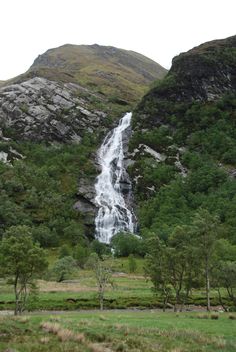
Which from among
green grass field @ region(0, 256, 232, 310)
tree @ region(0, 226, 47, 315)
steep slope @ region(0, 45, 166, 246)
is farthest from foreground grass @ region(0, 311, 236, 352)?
steep slope @ region(0, 45, 166, 246)

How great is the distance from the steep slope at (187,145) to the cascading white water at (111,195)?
15.3ft

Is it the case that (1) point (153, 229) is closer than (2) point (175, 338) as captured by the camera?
No

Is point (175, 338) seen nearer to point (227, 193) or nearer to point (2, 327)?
Result: point (2, 327)

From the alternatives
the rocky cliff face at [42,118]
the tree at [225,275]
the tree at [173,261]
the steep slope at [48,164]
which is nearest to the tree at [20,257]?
the tree at [173,261]

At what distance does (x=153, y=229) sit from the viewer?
119 m

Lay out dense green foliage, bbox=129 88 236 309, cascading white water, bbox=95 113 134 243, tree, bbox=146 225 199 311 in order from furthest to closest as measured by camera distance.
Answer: cascading white water, bbox=95 113 134 243 < dense green foliage, bbox=129 88 236 309 < tree, bbox=146 225 199 311

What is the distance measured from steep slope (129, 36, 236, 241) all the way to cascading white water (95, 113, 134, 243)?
4.67 metres

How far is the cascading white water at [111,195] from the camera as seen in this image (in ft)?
424

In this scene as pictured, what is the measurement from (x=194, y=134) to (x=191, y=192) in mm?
34751

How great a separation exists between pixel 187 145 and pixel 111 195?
39498 mm

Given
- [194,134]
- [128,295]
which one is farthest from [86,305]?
[194,134]

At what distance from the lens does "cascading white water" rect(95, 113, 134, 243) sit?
5094 inches

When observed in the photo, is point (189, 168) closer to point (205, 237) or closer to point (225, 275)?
point (225, 275)

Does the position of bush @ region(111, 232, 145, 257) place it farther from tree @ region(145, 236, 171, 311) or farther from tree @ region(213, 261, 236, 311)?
tree @ region(213, 261, 236, 311)
